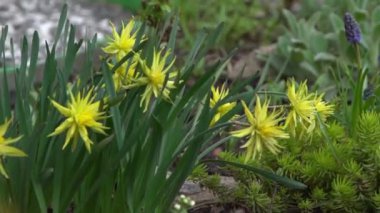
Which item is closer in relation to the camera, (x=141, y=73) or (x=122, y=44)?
(x=141, y=73)

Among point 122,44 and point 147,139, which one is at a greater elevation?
point 122,44

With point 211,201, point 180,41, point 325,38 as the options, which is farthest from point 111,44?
point 180,41

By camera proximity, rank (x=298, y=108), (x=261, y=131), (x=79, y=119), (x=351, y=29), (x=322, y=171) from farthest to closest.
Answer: (x=351, y=29) < (x=322, y=171) < (x=298, y=108) < (x=261, y=131) < (x=79, y=119)

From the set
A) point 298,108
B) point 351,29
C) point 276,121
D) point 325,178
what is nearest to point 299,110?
point 298,108

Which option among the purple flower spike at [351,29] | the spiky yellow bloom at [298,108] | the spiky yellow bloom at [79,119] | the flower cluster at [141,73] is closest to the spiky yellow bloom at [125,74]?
the flower cluster at [141,73]

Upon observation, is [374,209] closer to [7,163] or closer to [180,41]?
[7,163]

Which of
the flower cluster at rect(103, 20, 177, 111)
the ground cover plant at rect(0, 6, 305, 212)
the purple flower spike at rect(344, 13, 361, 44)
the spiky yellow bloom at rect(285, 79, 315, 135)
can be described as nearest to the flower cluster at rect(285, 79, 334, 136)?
the spiky yellow bloom at rect(285, 79, 315, 135)

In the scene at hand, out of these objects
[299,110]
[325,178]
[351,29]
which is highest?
[299,110]

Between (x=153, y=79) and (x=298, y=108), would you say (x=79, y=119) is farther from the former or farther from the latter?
(x=298, y=108)
